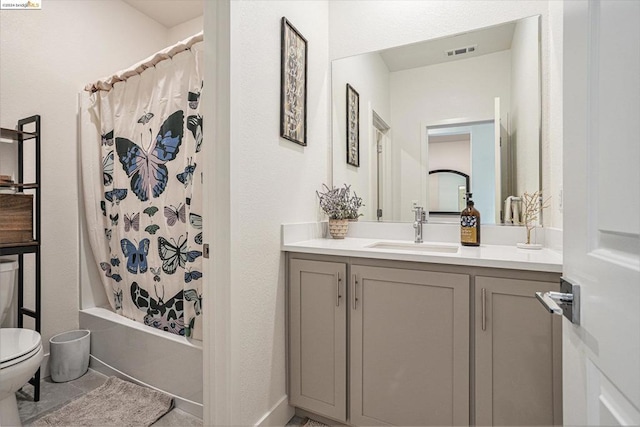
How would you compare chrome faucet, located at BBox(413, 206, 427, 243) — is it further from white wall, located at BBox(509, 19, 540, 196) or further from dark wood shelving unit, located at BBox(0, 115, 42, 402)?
dark wood shelving unit, located at BBox(0, 115, 42, 402)

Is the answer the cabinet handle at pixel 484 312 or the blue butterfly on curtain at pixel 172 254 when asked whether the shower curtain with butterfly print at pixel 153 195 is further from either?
the cabinet handle at pixel 484 312

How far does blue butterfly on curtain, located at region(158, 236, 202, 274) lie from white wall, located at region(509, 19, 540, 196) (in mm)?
1884

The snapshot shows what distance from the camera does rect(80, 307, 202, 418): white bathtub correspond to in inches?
66.1

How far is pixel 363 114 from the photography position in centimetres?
211

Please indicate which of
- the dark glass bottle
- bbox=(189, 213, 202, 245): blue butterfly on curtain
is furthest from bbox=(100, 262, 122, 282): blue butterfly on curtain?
the dark glass bottle

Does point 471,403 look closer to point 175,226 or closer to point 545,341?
point 545,341

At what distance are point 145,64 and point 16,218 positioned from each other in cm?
112

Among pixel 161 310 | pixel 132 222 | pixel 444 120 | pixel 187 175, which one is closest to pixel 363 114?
pixel 444 120

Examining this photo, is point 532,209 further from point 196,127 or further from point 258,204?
point 196,127

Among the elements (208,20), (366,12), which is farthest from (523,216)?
(208,20)

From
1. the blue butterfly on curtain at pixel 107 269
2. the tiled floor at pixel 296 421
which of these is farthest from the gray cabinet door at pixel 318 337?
the blue butterfly on curtain at pixel 107 269

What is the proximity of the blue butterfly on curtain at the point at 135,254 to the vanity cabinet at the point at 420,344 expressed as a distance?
1047mm

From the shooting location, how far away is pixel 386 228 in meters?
2.00

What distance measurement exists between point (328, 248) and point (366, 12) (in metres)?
1.58
